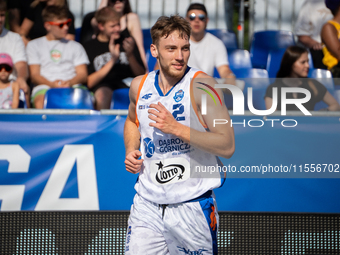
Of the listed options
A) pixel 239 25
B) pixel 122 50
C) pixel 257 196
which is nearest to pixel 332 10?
pixel 239 25

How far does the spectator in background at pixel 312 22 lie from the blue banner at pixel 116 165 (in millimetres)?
3421

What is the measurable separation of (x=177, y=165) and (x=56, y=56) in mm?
3800

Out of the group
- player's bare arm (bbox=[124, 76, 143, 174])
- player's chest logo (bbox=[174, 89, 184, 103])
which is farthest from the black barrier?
player's chest logo (bbox=[174, 89, 184, 103])

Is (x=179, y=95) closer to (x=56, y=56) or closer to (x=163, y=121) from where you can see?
(x=163, y=121)

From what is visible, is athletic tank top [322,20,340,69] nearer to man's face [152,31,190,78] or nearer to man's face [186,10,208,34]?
man's face [186,10,208,34]

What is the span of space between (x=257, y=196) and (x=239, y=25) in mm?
4728

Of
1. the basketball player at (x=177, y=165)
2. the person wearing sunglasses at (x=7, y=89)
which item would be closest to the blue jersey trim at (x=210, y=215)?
the basketball player at (x=177, y=165)

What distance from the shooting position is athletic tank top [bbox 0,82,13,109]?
4.87 meters

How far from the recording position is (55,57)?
18.8ft

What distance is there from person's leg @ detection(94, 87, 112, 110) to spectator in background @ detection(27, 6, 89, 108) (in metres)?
0.43

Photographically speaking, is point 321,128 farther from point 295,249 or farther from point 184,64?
point 184,64

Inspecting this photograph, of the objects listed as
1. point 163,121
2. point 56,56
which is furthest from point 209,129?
point 56,56

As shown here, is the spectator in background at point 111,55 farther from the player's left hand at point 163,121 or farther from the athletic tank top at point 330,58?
the player's left hand at point 163,121

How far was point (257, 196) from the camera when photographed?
141 inches
